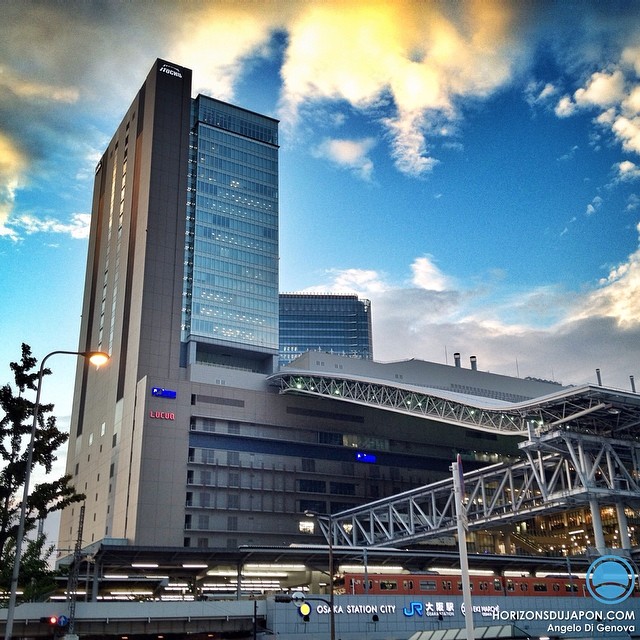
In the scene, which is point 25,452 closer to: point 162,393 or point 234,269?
point 162,393

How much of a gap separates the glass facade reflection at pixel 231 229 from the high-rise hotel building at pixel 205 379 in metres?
0.24

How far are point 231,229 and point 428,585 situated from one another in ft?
243

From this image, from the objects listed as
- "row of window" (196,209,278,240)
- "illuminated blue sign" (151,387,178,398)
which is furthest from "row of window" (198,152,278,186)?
"illuminated blue sign" (151,387,178,398)

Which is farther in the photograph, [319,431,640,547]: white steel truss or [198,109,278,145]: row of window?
[198,109,278,145]: row of window

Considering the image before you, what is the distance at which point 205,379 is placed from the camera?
107 meters

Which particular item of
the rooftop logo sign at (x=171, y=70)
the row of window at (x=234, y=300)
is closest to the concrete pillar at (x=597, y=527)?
the row of window at (x=234, y=300)

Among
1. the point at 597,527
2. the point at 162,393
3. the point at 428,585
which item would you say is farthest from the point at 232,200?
the point at 597,527

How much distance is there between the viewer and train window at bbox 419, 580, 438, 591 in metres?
64.3

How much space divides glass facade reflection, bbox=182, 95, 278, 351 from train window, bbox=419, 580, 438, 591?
59.1 m

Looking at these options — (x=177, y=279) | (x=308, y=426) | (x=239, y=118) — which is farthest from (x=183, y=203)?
(x=308, y=426)

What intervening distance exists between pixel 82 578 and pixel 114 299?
181 feet

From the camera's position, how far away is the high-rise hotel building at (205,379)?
328ft

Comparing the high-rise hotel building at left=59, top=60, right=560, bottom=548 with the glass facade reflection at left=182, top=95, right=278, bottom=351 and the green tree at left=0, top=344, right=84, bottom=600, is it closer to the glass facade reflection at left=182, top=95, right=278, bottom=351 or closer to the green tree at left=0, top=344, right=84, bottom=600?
the glass facade reflection at left=182, top=95, right=278, bottom=351

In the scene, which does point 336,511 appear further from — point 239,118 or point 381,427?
point 239,118
